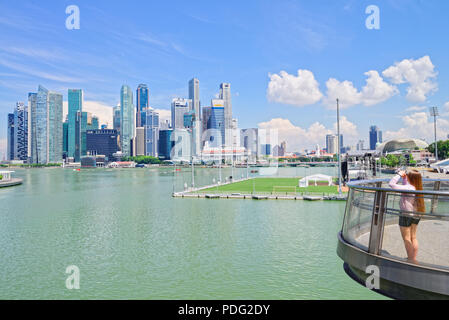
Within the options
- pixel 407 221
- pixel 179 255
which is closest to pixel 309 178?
pixel 179 255

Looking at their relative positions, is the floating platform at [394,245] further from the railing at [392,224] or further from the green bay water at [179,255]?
the green bay water at [179,255]

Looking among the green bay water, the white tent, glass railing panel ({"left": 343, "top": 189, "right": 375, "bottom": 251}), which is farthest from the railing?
the white tent

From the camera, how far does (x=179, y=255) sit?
64.8 feet

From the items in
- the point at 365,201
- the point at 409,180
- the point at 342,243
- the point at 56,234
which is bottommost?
the point at 56,234

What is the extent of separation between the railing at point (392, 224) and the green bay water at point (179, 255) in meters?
5.86

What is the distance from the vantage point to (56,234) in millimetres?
26594

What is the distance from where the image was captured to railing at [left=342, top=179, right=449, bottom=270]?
711cm

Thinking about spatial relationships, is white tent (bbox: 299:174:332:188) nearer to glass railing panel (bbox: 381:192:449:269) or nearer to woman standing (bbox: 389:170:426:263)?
glass railing panel (bbox: 381:192:449:269)

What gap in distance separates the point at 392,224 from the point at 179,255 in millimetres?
14349

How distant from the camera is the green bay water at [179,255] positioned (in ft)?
47.4

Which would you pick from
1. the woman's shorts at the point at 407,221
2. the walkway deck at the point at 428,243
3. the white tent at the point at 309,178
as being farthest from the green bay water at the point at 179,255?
the white tent at the point at 309,178
